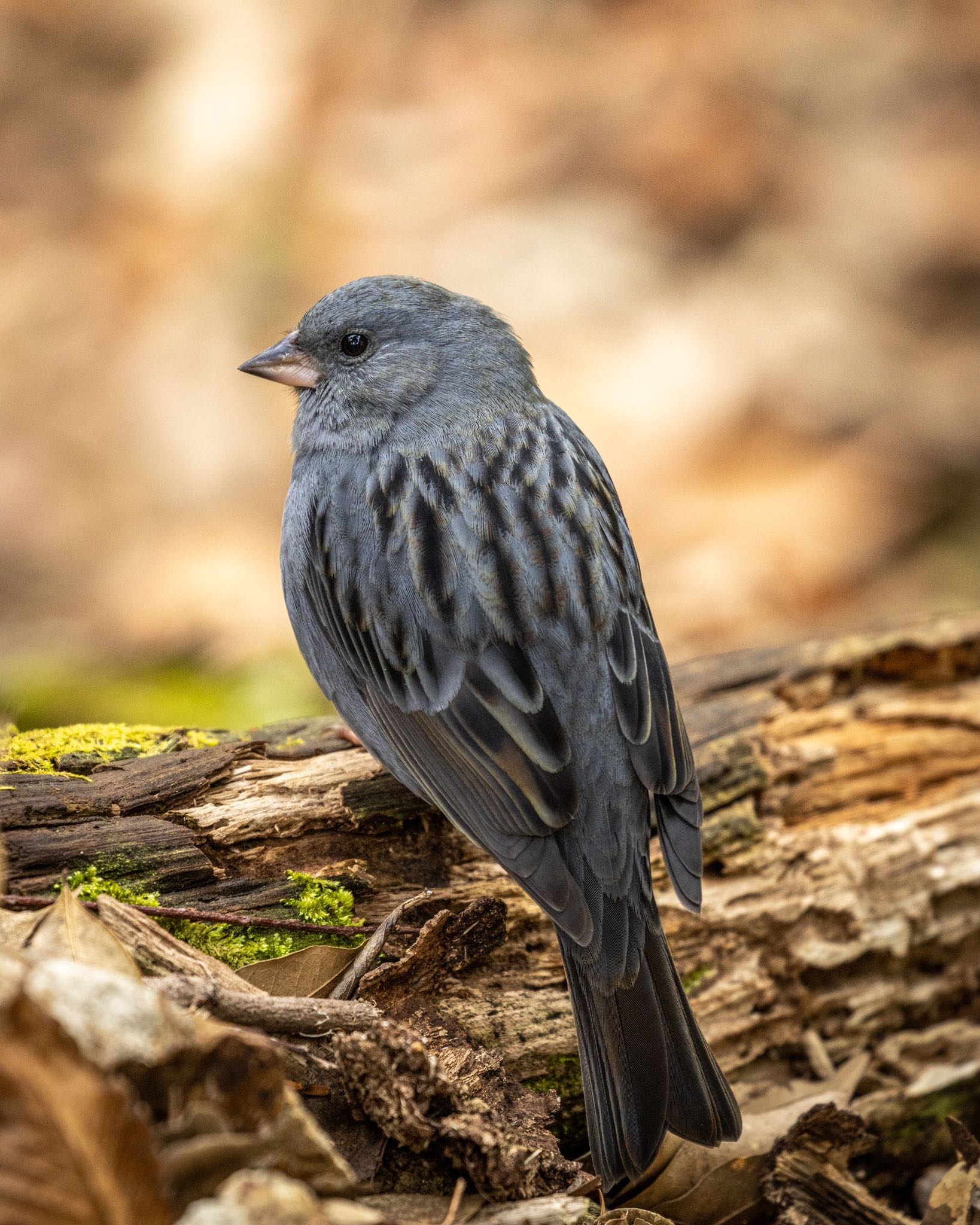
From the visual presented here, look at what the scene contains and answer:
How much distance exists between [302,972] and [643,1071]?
86 cm

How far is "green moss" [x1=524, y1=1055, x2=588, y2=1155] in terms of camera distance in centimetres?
312

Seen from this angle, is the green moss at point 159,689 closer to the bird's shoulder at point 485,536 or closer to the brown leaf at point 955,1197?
the bird's shoulder at point 485,536

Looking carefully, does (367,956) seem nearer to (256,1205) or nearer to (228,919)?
(228,919)

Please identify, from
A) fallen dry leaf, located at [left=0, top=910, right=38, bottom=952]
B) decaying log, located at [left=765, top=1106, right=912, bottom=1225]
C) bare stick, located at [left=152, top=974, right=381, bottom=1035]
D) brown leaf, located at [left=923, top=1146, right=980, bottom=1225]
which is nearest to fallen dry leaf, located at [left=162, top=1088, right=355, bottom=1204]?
bare stick, located at [left=152, top=974, right=381, bottom=1035]

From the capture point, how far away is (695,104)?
29.4 ft

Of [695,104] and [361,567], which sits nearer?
[361,567]

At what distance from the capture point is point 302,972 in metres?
2.92

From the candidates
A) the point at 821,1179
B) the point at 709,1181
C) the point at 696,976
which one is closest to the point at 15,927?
the point at 709,1181

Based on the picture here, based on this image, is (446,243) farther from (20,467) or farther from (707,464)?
(20,467)

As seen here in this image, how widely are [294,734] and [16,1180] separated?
88.5 inches

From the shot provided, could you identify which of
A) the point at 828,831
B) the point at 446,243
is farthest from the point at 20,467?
the point at 828,831

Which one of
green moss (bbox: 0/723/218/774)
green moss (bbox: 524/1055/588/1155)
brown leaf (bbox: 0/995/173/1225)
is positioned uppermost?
green moss (bbox: 0/723/218/774)

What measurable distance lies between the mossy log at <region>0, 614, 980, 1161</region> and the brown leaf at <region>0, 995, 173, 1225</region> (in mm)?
1187

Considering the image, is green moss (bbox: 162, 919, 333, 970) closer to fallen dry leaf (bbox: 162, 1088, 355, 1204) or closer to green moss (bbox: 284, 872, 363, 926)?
green moss (bbox: 284, 872, 363, 926)
